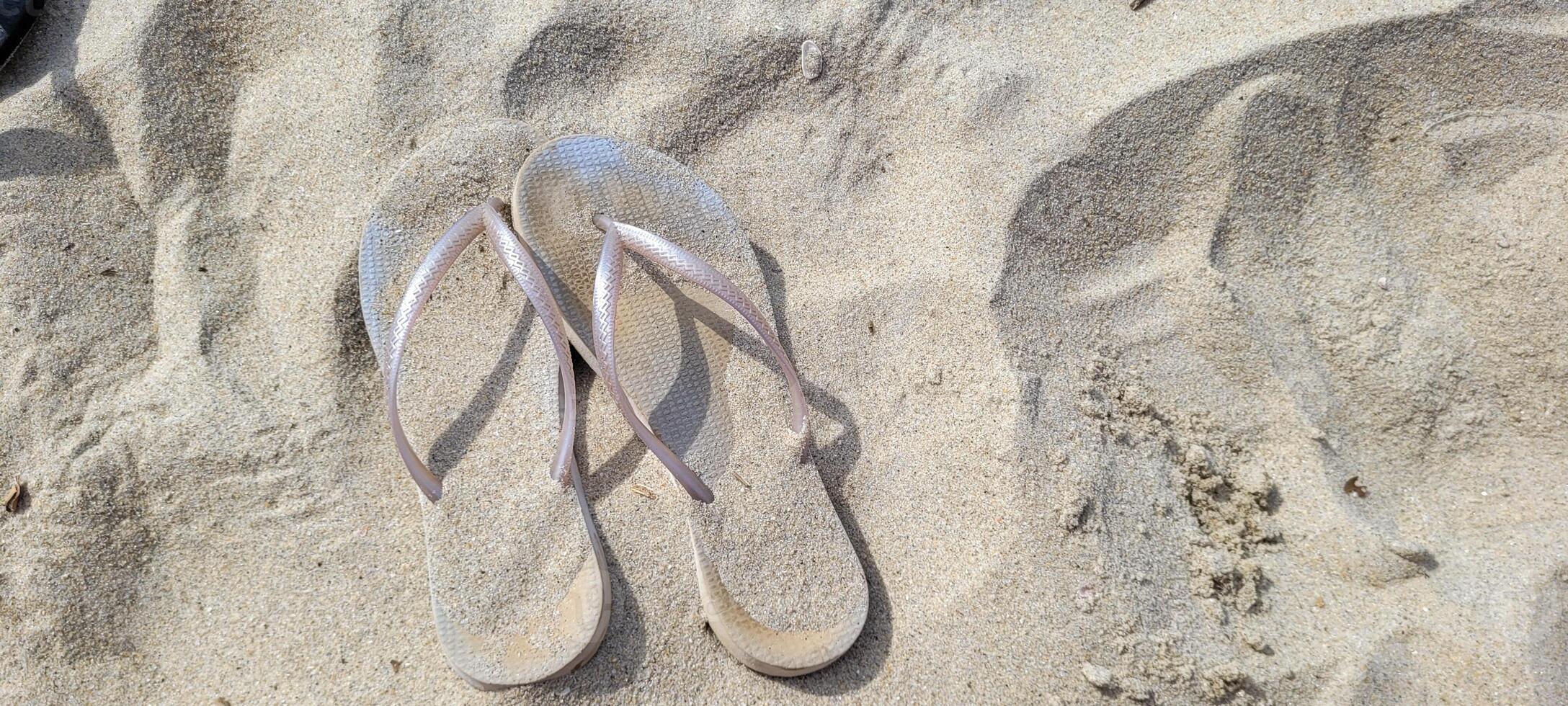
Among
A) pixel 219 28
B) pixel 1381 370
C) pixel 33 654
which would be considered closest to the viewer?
pixel 33 654

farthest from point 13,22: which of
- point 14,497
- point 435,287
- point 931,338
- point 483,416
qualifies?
point 931,338

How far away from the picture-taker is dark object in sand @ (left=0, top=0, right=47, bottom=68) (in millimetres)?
1530

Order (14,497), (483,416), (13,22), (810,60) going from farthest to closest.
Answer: (810,60) < (13,22) < (483,416) < (14,497)

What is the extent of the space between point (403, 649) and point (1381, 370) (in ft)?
5.48

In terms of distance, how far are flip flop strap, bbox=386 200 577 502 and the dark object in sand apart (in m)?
0.99

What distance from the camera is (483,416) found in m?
1.39

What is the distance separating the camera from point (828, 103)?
1653 millimetres

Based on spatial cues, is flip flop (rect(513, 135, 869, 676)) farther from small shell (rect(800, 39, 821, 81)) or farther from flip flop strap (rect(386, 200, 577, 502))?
small shell (rect(800, 39, 821, 81))

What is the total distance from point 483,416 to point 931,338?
780 millimetres

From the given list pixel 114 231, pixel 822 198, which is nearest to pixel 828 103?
pixel 822 198

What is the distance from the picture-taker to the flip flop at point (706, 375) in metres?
1.27

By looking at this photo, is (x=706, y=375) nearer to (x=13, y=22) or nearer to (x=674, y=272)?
(x=674, y=272)

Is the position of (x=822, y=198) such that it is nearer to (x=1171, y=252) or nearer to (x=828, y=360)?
(x=828, y=360)

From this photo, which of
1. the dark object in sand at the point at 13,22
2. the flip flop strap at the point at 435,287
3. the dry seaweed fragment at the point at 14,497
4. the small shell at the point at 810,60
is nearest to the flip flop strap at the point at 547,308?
the flip flop strap at the point at 435,287
